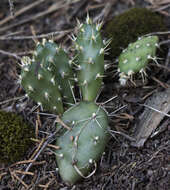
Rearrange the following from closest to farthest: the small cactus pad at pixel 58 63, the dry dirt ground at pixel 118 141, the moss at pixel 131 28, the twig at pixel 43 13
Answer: the dry dirt ground at pixel 118 141, the small cactus pad at pixel 58 63, the moss at pixel 131 28, the twig at pixel 43 13

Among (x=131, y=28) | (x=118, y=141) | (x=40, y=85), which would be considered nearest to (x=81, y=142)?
(x=118, y=141)

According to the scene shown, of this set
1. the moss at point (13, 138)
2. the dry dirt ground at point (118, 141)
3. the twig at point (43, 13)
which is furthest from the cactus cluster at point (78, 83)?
the twig at point (43, 13)

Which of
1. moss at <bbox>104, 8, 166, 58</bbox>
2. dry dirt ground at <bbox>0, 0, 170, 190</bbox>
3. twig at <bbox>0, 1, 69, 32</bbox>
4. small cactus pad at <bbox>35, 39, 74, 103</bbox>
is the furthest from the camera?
twig at <bbox>0, 1, 69, 32</bbox>

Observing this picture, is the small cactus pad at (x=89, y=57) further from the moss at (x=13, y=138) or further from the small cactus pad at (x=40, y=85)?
the moss at (x=13, y=138)

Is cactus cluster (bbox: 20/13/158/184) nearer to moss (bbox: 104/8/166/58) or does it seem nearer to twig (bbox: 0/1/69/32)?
moss (bbox: 104/8/166/58)

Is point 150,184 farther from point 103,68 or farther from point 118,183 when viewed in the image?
point 103,68

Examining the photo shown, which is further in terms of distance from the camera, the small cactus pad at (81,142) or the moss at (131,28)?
the moss at (131,28)

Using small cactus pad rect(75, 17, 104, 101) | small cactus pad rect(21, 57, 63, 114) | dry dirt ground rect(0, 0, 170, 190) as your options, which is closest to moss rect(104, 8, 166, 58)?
dry dirt ground rect(0, 0, 170, 190)
